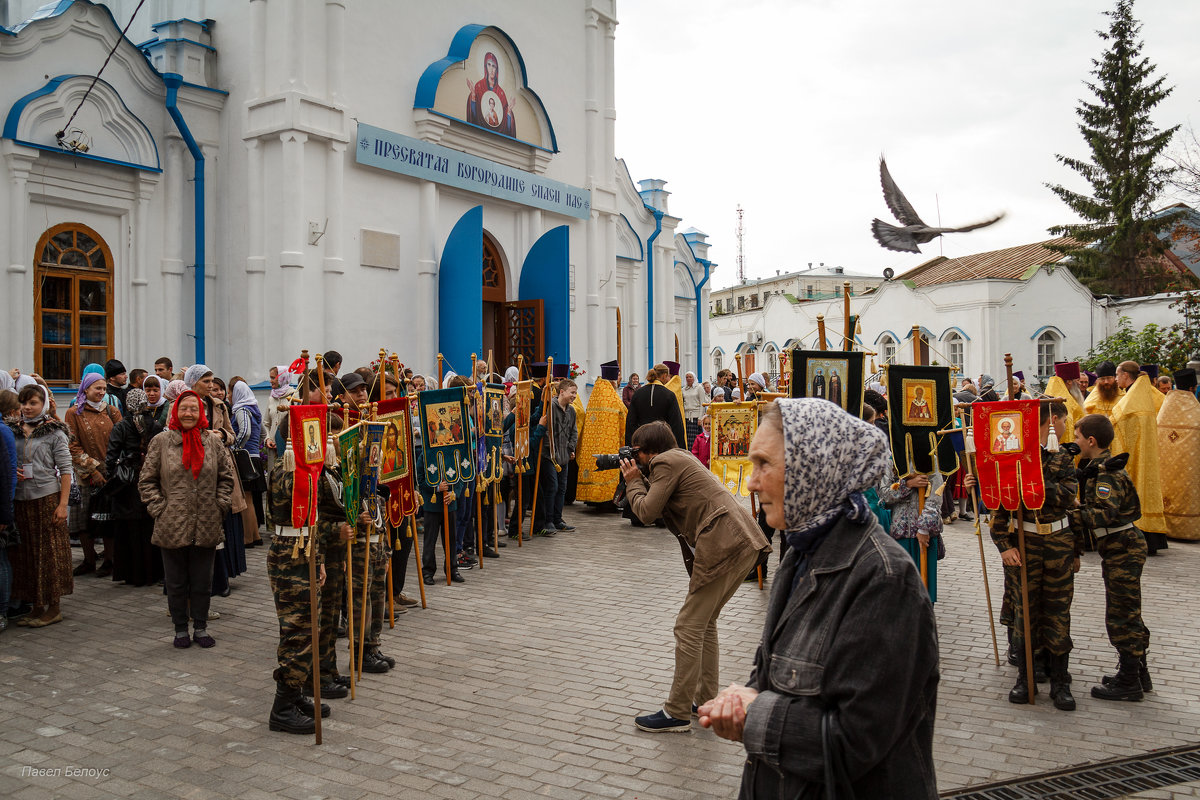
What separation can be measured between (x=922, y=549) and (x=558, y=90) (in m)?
14.0

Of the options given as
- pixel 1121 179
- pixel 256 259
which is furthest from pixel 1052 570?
pixel 1121 179

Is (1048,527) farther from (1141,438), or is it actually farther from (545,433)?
(545,433)

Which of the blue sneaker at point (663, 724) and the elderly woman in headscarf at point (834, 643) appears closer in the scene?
the elderly woman in headscarf at point (834, 643)

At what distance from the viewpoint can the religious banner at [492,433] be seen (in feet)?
31.4

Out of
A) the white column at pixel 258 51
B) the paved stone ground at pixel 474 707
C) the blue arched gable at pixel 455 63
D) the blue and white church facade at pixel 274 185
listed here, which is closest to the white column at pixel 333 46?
the blue and white church facade at pixel 274 185

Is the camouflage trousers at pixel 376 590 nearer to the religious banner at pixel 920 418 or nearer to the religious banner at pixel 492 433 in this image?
the religious banner at pixel 492 433

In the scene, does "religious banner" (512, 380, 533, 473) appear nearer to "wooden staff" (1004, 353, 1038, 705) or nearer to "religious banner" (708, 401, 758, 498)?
"religious banner" (708, 401, 758, 498)

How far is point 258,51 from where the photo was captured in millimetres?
13305

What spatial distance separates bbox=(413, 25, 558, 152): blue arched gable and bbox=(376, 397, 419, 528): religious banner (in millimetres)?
9856

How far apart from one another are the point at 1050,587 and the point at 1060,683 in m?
0.58

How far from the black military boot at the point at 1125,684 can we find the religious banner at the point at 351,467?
478cm

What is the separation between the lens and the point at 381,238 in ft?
47.7

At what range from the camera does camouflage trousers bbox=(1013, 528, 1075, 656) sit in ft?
18.1

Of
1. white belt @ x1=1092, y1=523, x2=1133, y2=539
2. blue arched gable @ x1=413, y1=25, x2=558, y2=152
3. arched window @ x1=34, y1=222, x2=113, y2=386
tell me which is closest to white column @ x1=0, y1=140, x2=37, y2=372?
arched window @ x1=34, y1=222, x2=113, y2=386
